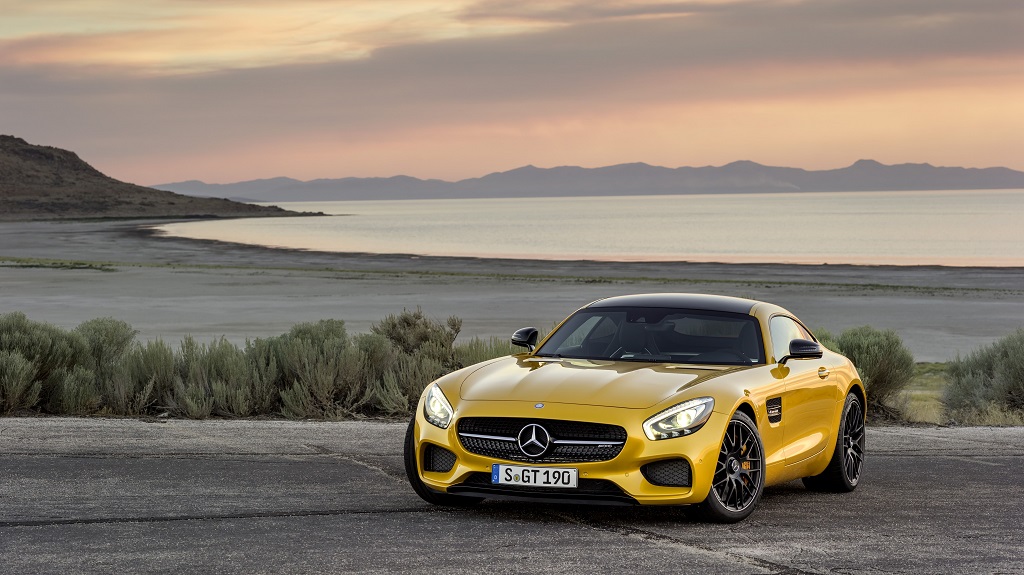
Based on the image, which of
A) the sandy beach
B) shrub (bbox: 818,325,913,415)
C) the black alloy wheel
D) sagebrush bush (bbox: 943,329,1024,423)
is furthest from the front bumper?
the sandy beach

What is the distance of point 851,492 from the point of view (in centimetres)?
991

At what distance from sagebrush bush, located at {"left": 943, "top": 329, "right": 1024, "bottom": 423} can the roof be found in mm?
7429

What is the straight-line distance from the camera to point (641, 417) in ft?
25.8

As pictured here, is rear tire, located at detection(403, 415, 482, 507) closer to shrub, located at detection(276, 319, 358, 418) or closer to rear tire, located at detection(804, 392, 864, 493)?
rear tire, located at detection(804, 392, 864, 493)

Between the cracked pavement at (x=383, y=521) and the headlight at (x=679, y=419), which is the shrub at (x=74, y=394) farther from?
the headlight at (x=679, y=419)

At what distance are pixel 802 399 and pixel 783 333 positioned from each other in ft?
2.10

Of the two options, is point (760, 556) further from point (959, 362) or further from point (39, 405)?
point (959, 362)

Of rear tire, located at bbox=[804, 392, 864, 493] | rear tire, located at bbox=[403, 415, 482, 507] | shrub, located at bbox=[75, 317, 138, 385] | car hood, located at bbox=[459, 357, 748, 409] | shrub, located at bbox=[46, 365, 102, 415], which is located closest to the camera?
car hood, located at bbox=[459, 357, 748, 409]

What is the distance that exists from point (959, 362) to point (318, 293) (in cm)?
2429

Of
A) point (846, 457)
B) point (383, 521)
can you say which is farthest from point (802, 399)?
point (383, 521)

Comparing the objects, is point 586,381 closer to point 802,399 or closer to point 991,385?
point 802,399

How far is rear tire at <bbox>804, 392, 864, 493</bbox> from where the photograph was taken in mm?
9680

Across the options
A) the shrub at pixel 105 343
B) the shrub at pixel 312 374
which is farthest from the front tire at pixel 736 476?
the shrub at pixel 105 343

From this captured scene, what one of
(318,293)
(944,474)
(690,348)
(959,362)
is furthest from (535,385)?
(318,293)
